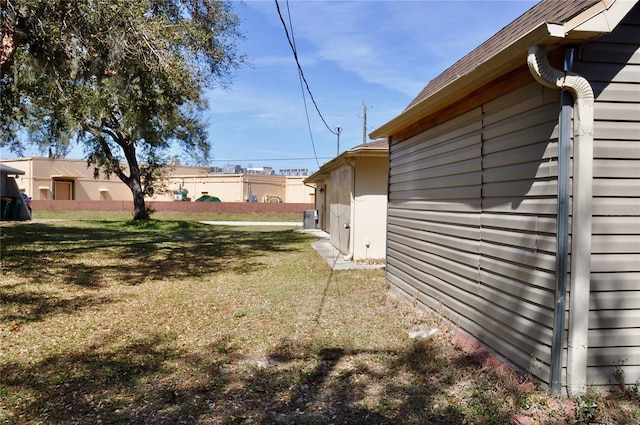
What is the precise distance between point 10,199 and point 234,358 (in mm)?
22433

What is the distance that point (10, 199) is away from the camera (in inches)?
842

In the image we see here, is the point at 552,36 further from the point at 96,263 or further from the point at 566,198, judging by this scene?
the point at 96,263

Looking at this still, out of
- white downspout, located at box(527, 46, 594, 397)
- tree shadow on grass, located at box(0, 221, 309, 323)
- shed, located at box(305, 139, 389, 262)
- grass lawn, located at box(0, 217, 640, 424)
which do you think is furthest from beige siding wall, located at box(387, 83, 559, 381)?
tree shadow on grass, located at box(0, 221, 309, 323)

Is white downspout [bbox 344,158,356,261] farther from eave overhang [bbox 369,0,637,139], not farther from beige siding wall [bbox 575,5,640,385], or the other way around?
beige siding wall [bbox 575,5,640,385]

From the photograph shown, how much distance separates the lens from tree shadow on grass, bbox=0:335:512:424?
3.00m

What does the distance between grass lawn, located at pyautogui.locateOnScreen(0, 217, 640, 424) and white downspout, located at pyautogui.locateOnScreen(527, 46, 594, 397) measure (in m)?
0.31

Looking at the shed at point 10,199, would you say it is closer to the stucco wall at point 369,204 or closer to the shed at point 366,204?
the shed at point 366,204

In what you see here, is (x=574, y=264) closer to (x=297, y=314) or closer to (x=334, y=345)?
(x=334, y=345)

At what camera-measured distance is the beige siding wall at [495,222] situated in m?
3.16

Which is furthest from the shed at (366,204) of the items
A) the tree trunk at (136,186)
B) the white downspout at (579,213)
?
the tree trunk at (136,186)

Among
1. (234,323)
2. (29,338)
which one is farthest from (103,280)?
(234,323)

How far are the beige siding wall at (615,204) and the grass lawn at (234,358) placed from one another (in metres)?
0.34

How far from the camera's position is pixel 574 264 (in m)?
2.92

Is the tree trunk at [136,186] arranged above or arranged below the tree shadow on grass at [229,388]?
above
